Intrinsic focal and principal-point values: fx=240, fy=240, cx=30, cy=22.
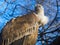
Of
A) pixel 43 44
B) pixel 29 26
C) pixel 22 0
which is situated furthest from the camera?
pixel 22 0

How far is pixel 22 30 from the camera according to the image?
3691 mm

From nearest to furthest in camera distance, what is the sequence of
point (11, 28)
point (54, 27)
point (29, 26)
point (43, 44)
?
point (11, 28)
point (29, 26)
point (43, 44)
point (54, 27)

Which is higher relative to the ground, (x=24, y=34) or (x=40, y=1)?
(x=40, y=1)

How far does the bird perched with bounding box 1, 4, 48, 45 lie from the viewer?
3.50 meters

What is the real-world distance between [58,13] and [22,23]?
2249mm

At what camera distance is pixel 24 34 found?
3719 mm

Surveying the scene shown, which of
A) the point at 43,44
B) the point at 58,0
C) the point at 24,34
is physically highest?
the point at 58,0

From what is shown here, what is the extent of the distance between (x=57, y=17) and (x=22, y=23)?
205cm

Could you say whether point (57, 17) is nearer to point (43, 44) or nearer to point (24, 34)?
point (43, 44)

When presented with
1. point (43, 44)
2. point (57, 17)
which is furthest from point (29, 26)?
point (57, 17)

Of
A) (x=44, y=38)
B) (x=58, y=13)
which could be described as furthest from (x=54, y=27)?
(x=58, y=13)

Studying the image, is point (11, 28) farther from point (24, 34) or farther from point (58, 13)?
point (58, 13)

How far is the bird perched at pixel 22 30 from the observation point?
350 centimetres

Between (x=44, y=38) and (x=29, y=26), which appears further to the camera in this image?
(x=44, y=38)
